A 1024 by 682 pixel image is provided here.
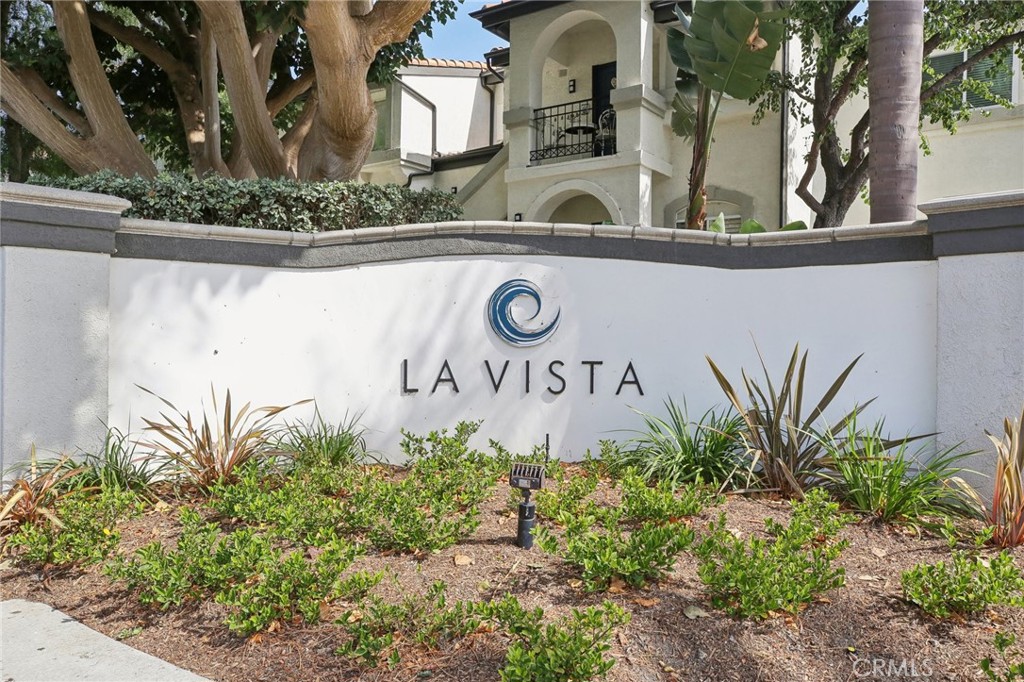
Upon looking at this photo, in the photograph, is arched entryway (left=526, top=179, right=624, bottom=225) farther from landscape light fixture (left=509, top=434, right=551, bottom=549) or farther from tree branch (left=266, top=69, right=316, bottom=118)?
landscape light fixture (left=509, top=434, right=551, bottom=549)

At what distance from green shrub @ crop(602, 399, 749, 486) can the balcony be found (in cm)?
995

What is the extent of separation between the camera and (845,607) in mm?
4062

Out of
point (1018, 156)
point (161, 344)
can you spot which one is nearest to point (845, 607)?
point (161, 344)

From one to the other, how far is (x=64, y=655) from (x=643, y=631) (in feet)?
9.61

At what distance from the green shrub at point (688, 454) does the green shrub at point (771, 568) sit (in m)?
0.87

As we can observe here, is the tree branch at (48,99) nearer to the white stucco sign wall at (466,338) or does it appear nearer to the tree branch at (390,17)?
the tree branch at (390,17)

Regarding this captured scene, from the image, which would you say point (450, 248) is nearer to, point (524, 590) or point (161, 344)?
point (161, 344)

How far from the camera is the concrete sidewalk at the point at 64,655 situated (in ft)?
12.3

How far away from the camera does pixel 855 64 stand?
38.7 ft

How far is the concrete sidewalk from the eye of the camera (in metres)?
3.75

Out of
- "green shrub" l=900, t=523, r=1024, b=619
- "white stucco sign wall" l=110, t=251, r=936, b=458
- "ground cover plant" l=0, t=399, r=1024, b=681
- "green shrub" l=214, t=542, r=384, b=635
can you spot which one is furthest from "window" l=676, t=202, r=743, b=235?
"green shrub" l=214, t=542, r=384, b=635

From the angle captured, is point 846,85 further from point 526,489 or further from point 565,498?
point 526,489

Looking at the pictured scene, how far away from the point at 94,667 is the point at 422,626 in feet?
5.34

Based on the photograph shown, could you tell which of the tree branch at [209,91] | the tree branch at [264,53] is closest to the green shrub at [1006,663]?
the tree branch at [264,53]
